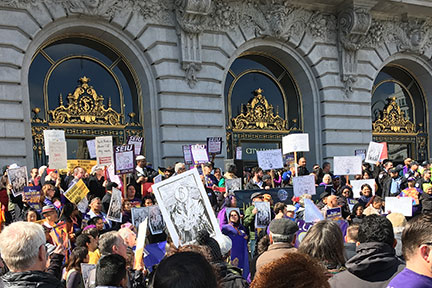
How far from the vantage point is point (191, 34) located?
1823cm

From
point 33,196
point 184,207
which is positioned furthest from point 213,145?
point 184,207

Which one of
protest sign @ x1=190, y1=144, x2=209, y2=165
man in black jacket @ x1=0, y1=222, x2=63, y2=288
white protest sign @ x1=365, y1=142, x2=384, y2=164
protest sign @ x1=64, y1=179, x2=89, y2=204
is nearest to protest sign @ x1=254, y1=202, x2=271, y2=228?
protest sign @ x1=64, y1=179, x2=89, y2=204

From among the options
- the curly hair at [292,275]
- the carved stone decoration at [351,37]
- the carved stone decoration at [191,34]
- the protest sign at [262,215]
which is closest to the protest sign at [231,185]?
the protest sign at [262,215]

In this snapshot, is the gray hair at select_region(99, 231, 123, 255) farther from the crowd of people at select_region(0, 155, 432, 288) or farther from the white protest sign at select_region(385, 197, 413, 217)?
the white protest sign at select_region(385, 197, 413, 217)

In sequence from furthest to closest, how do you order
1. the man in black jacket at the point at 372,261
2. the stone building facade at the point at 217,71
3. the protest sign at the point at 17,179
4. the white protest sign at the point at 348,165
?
the stone building facade at the point at 217,71 → the white protest sign at the point at 348,165 → the protest sign at the point at 17,179 → the man in black jacket at the point at 372,261

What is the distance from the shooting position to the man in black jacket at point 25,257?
11.9 feet

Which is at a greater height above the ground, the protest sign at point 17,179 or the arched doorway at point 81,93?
the arched doorway at point 81,93

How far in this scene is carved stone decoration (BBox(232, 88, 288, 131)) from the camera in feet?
67.6

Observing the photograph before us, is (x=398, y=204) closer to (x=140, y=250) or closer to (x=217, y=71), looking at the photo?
(x=140, y=250)

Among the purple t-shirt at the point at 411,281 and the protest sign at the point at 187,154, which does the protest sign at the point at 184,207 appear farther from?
the protest sign at the point at 187,154

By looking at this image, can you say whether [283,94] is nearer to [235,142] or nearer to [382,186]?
[235,142]

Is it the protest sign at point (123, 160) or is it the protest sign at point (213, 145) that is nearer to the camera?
the protest sign at point (123, 160)

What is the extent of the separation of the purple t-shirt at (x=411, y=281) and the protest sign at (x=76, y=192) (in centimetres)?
792

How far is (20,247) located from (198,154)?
37.6 feet
